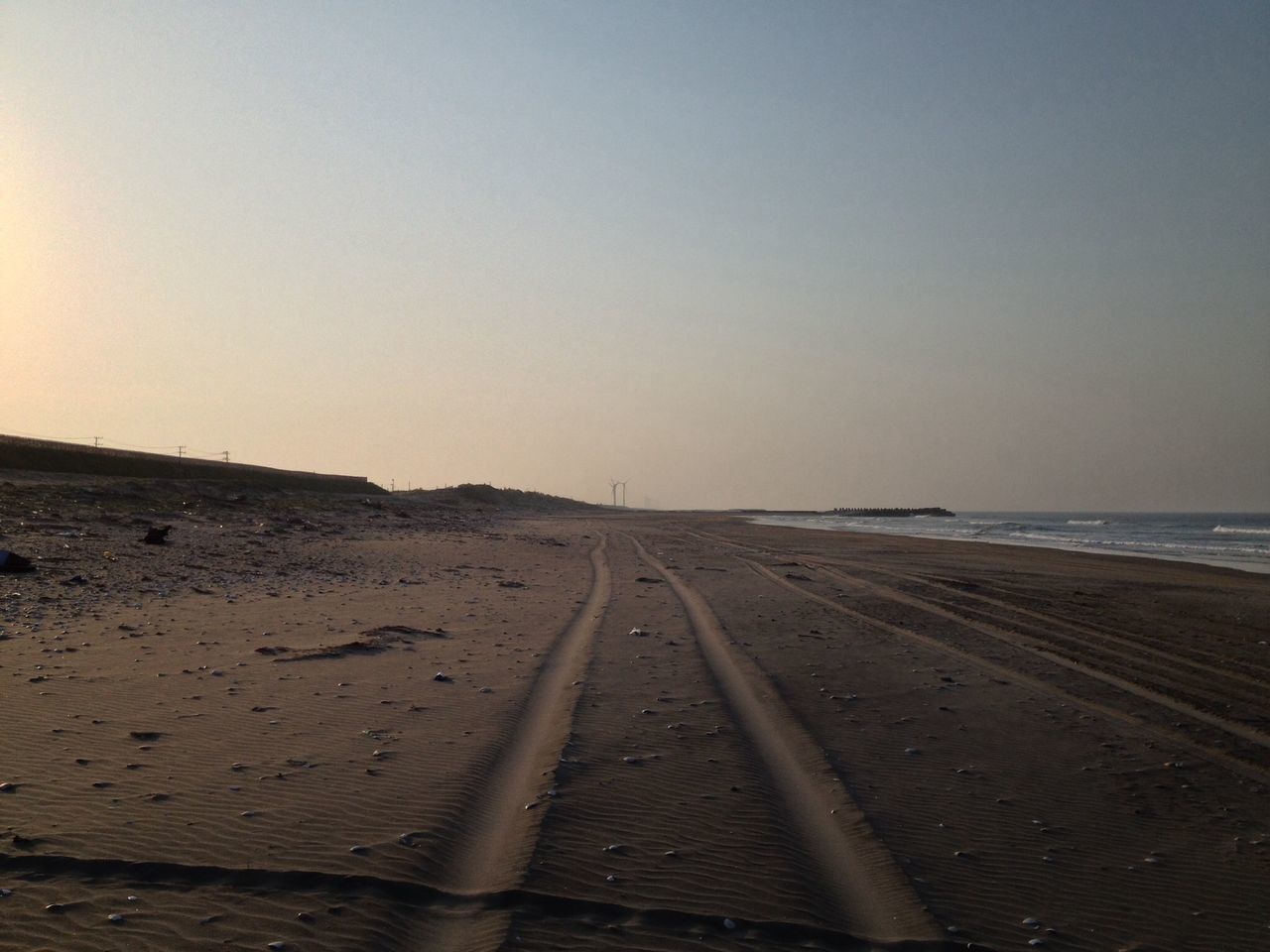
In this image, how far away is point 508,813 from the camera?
533 centimetres

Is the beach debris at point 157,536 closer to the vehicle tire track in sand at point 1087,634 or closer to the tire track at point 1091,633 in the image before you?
the vehicle tire track in sand at point 1087,634

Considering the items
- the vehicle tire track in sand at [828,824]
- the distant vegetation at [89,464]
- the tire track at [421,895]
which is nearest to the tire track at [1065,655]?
the vehicle tire track in sand at [828,824]

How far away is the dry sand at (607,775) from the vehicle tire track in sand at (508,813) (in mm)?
28

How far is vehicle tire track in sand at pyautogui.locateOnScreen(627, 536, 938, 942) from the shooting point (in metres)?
4.27

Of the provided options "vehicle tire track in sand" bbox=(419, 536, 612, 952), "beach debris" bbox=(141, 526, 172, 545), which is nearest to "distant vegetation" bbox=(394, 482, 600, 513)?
"beach debris" bbox=(141, 526, 172, 545)

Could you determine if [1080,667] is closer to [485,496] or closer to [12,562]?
[12,562]

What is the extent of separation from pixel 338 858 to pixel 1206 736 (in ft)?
24.6

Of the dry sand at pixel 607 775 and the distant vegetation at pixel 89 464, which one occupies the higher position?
the distant vegetation at pixel 89 464

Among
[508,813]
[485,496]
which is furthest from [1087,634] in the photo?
[485,496]

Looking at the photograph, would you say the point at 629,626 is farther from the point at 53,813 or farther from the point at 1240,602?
the point at 1240,602

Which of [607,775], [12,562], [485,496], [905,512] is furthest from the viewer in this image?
[905,512]

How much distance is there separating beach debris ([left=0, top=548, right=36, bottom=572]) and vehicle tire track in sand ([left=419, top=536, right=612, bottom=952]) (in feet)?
29.4

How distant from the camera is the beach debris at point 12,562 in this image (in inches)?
499

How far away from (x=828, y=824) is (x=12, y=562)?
510 inches
